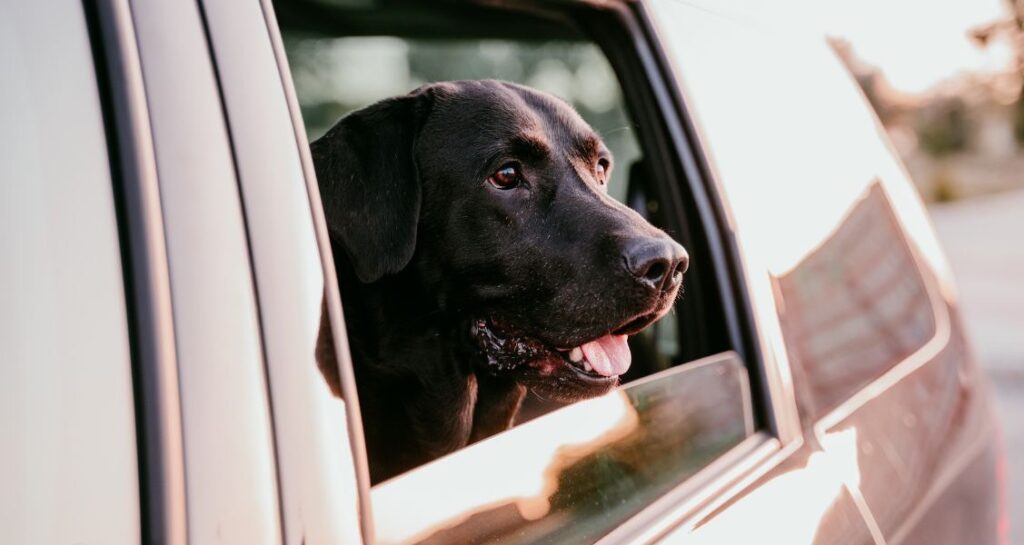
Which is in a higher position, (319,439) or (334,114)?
(334,114)

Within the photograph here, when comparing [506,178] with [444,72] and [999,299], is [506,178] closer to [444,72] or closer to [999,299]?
[444,72]

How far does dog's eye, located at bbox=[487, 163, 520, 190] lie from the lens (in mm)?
2176

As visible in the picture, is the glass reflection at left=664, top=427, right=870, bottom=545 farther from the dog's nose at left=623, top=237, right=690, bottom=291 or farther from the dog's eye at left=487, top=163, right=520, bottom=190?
the dog's eye at left=487, top=163, right=520, bottom=190

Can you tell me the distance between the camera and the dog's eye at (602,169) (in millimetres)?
2488

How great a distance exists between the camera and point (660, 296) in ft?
6.18

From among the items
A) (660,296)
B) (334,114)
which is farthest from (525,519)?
(334,114)

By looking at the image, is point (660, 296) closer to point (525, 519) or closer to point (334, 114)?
point (525, 519)

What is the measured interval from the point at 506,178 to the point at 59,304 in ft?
4.39

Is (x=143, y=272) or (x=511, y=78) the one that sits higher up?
(x=511, y=78)

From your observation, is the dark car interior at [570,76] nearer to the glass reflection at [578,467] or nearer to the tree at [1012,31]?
the glass reflection at [578,467]

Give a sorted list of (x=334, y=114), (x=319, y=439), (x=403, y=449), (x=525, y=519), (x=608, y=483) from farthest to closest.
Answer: (x=334, y=114) < (x=403, y=449) < (x=608, y=483) < (x=525, y=519) < (x=319, y=439)

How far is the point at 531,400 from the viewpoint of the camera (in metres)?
2.19

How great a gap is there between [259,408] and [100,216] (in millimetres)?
237

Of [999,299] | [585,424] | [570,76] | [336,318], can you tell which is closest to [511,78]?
[570,76]
